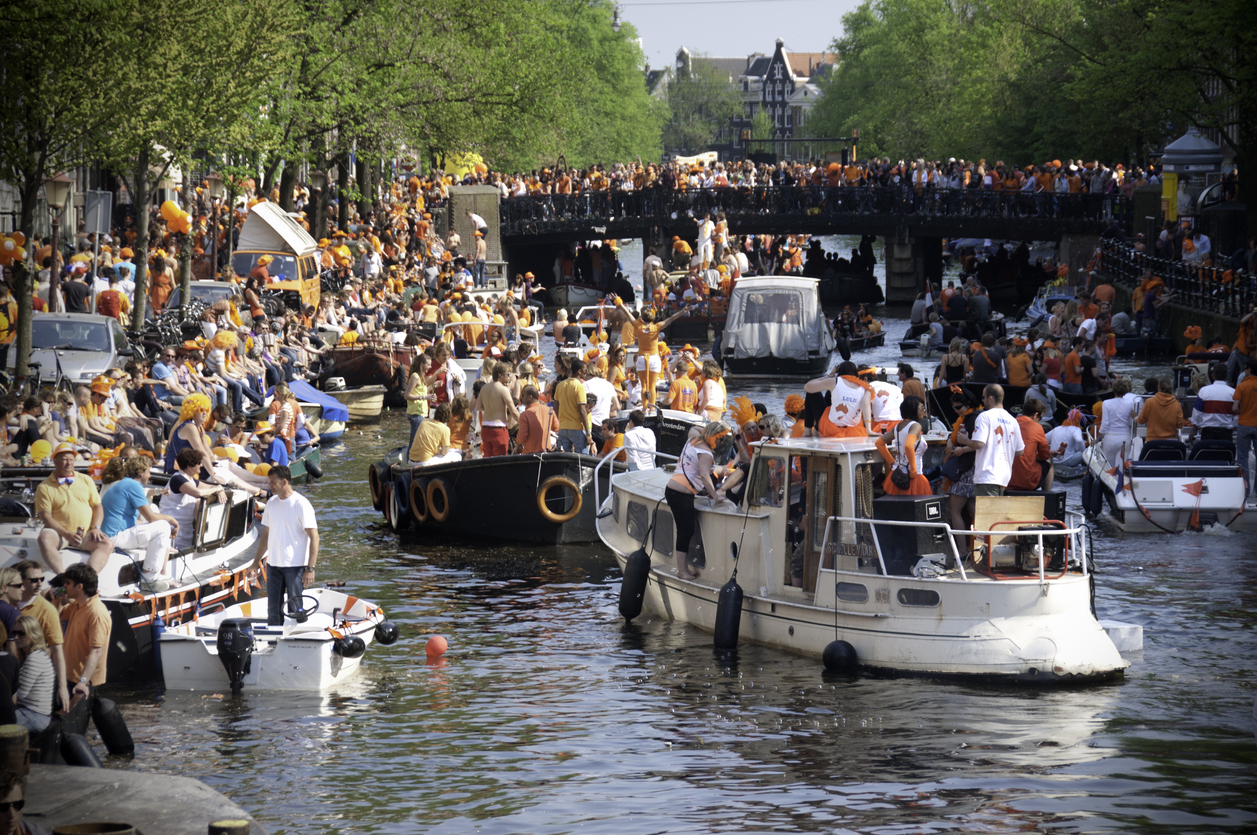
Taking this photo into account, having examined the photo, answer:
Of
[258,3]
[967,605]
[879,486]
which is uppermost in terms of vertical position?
[258,3]

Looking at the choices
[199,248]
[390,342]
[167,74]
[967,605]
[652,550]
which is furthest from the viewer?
[199,248]

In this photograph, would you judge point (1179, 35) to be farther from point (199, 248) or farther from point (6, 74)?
point (6, 74)

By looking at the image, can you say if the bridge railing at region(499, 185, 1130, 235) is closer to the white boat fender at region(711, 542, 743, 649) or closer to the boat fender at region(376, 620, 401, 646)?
the white boat fender at region(711, 542, 743, 649)

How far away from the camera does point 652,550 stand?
52.9 feet

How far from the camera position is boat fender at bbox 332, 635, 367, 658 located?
1341 cm

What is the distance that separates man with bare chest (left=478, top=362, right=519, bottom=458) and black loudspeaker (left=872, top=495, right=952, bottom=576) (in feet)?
24.2

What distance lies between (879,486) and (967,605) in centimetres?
141

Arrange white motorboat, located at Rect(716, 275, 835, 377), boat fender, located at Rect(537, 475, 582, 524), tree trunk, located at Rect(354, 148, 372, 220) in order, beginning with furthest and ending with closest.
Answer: tree trunk, located at Rect(354, 148, 372, 220) < white motorboat, located at Rect(716, 275, 835, 377) < boat fender, located at Rect(537, 475, 582, 524)

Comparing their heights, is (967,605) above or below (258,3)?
below

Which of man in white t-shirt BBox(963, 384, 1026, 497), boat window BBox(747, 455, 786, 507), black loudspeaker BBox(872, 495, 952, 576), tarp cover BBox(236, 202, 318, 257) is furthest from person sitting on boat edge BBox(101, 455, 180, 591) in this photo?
tarp cover BBox(236, 202, 318, 257)

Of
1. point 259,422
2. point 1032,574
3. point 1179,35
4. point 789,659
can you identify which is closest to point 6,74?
point 259,422

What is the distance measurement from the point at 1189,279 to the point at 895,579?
25.0 meters

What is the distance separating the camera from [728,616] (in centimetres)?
1436

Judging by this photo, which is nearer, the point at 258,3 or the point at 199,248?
the point at 258,3
